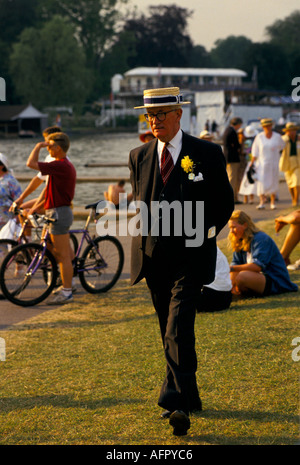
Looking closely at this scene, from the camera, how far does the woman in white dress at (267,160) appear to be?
1509 cm

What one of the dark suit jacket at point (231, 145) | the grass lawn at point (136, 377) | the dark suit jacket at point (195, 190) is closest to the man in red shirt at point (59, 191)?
the grass lawn at point (136, 377)

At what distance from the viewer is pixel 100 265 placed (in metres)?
8.44

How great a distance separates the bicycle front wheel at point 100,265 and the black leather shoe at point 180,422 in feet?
14.1

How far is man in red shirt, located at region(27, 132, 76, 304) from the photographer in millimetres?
7504

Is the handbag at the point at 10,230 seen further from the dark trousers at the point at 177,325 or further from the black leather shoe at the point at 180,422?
the black leather shoe at the point at 180,422

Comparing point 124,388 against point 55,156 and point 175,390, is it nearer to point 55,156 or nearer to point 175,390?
point 175,390

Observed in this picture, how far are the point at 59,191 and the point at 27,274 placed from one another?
97 centimetres

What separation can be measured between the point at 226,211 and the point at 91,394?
164cm

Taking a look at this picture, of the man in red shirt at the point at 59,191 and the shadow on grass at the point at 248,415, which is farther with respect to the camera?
the man in red shirt at the point at 59,191

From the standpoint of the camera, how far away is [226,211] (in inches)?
176

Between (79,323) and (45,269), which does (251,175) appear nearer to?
(45,269)

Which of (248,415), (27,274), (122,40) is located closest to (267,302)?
(27,274)

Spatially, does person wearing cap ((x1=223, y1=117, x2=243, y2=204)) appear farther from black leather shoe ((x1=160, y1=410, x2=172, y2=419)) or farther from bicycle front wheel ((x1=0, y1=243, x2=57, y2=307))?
black leather shoe ((x1=160, y1=410, x2=172, y2=419))

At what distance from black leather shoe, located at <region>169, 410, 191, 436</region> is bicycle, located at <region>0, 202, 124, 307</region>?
3.85 meters
